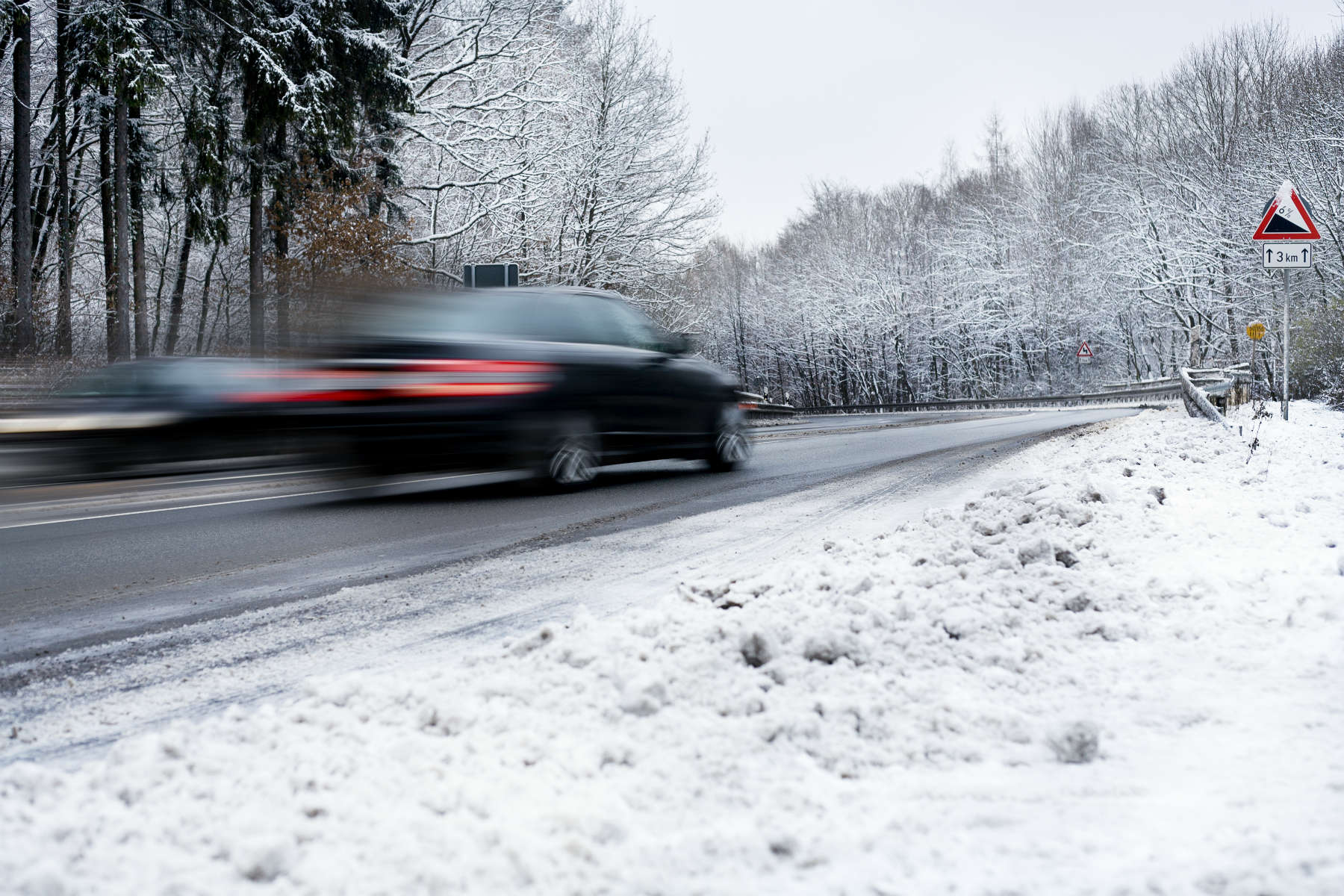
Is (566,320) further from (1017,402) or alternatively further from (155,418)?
(1017,402)

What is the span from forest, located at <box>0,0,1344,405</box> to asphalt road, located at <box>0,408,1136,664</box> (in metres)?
3.46

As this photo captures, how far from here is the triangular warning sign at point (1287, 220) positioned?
12117 millimetres

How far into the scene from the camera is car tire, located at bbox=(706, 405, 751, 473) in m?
10.2

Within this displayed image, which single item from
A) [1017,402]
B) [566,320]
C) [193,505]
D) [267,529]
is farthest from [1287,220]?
[1017,402]

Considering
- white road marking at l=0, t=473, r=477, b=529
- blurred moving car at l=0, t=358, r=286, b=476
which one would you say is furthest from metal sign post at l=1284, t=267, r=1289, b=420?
blurred moving car at l=0, t=358, r=286, b=476

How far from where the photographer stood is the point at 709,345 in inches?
2437

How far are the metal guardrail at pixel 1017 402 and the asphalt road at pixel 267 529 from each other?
2606 cm

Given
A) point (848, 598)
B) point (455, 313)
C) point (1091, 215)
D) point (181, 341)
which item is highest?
point (1091, 215)

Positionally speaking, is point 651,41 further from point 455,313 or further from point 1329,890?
point 1329,890

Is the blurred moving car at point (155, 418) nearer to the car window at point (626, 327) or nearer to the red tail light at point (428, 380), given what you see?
the red tail light at point (428, 380)

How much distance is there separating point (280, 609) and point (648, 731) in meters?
2.27

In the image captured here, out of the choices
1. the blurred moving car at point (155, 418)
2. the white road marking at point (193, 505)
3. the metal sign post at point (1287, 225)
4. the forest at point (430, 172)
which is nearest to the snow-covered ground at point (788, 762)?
the white road marking at point (193, 505)

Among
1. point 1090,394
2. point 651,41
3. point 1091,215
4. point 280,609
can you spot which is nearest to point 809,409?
point 1090,394

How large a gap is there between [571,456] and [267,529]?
263cm
